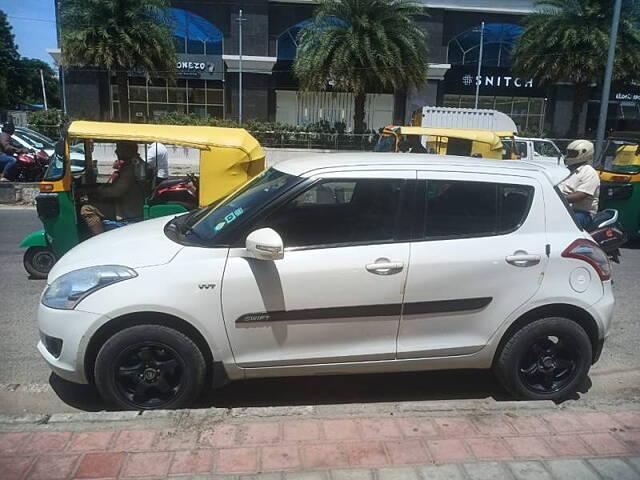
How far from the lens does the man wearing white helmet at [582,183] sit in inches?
265

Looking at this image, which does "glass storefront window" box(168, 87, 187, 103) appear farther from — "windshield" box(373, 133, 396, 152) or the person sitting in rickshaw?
the person sitting in rickshaw

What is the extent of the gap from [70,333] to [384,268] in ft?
6.48

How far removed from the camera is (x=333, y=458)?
9.77 ft

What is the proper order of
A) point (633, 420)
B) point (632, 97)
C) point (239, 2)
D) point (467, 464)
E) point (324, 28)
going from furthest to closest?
1. point (632, 97)
2. point (239, 2)
3. point (324, 28)
4. point (633, 420)
5. point (467, 464)

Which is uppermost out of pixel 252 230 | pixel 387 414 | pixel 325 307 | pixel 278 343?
pixel 252 230

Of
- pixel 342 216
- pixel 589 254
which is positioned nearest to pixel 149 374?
pixel 342 216

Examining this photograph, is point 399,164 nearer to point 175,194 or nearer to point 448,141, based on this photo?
point 175,194

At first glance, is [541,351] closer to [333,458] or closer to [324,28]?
[333,458]

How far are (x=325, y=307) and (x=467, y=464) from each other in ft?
3.99

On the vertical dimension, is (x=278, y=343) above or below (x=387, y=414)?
above

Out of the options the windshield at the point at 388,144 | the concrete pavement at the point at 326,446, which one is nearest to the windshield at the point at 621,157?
the windshield at the point at 388,144

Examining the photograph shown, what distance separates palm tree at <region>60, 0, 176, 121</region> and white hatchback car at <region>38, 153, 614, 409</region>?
19610 mm

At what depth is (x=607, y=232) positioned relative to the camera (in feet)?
19.1

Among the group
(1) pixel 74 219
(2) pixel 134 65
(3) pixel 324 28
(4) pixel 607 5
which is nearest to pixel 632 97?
(4) pixel 607 5
